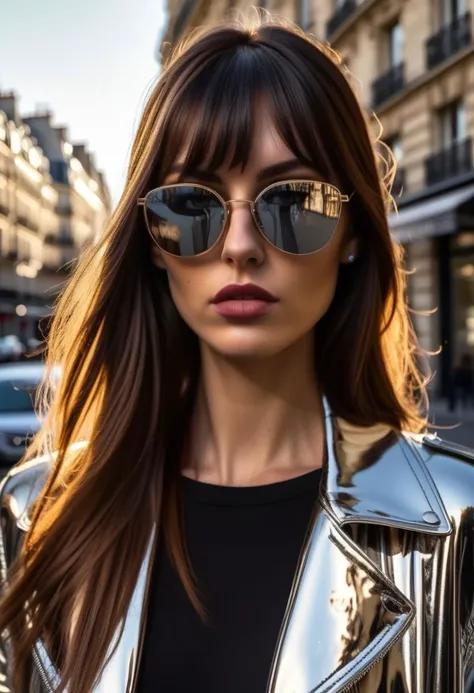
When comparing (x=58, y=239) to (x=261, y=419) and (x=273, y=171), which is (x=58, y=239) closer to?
(x=261, y=419)

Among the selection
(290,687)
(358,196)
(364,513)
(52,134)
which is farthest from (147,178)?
(52,134)

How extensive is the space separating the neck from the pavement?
8.06 m

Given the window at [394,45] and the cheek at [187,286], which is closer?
the cheek at [187,286]

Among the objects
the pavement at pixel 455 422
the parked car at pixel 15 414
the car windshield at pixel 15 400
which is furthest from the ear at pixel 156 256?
the pavement at pixel 455 422

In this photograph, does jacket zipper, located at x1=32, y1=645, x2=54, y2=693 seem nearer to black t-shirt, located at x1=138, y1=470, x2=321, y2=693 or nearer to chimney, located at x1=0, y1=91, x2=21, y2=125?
black t-shirt, located at x1=138, y1=470, x2=321, y2=693

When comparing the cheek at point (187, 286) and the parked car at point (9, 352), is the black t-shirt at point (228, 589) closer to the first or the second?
the cheek at point (187, 286)

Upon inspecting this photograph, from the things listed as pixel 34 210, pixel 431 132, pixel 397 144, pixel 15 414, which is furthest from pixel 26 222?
pixel 15 414

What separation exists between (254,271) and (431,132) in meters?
15.3

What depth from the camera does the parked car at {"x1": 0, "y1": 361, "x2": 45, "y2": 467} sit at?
6.16 metres

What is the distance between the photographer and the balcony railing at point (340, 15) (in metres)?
17.6

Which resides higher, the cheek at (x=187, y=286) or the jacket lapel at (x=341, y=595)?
the cheek at (x=187, y=286)

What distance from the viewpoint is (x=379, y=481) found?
1289mm

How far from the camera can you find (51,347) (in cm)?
171

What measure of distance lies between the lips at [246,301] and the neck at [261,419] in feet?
0.56
